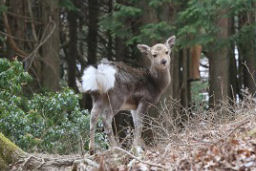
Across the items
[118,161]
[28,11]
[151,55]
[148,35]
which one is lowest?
[118,161]

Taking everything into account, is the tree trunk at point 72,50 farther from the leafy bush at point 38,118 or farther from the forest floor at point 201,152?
the forest floor at point 201,152

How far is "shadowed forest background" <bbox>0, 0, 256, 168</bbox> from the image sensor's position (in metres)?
12.6

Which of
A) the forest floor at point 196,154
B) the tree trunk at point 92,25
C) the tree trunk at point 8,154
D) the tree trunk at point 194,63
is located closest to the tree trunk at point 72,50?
the tree trunk at point 92,25

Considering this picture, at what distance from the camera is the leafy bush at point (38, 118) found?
12305 mm

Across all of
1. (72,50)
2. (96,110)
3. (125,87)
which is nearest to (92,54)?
(72,50)

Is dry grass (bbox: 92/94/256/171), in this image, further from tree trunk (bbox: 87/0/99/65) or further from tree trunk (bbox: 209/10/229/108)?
tree trunk (bbox: 87/0/99/65)

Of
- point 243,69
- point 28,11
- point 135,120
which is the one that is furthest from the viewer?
point 243,69

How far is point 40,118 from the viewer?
1276cm

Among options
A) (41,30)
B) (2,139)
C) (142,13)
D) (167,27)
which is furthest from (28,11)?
(2,139)

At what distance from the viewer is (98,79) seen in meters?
11.0

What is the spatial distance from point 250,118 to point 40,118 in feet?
19.3

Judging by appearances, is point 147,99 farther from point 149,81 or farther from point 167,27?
point 167,27

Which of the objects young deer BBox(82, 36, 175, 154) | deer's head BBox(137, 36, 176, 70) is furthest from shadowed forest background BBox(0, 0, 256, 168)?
deer's head BBox(137, 36, 176, 70)

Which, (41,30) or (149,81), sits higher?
(41,30)
